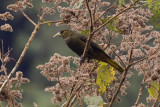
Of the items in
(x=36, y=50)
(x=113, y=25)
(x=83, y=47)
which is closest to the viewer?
(x=113, y=25)

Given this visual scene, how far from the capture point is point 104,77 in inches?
101

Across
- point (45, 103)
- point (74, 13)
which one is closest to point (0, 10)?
point (45, 103)

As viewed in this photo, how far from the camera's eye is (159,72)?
2449 millimetres

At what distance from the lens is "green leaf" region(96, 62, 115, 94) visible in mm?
2506

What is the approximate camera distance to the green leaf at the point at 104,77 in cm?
251

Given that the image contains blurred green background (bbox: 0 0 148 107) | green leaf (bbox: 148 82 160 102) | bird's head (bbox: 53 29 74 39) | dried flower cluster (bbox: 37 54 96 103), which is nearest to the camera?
dried flower cluster (bbox: 37 54 96 103)

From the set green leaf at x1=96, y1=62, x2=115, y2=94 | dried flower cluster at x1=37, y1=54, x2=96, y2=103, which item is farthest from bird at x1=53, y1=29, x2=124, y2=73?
dried flower cluster at x1=37, y1=54, x2=96, y2=103

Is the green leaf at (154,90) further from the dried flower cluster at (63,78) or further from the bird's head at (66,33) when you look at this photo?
the bird's head at (66,33)

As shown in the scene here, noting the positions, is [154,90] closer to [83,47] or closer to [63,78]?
[63,78]

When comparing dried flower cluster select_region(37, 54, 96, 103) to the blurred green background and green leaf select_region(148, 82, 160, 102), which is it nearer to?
green leaf select_region(148, 82, 160, 102)

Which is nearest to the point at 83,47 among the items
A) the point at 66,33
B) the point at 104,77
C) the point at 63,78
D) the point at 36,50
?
the point at 66,33

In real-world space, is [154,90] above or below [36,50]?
above

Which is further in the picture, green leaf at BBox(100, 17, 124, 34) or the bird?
the bird

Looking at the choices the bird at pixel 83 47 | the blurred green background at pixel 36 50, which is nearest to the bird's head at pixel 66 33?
the bird at pixel 83 47
